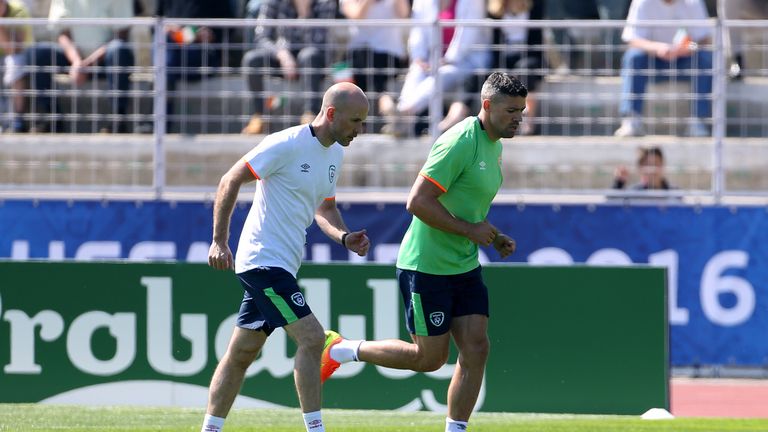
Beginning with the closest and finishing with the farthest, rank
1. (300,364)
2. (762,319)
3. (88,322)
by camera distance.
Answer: (300,364) → (88,322) → (762,319)

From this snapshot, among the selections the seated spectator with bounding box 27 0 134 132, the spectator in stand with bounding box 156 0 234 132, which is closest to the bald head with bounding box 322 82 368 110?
the spectator in stand with bounding box 156 0 234 132

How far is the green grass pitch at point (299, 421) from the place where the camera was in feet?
29.2

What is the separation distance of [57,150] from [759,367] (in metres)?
6.69

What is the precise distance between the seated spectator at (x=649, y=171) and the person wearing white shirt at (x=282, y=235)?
5.51m

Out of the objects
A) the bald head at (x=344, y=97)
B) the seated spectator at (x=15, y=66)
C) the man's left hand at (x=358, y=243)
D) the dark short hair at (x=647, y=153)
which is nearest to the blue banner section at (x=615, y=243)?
the dark short hair at (x=647, y=153)

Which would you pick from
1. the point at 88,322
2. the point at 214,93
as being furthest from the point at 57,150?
the point at 88,322

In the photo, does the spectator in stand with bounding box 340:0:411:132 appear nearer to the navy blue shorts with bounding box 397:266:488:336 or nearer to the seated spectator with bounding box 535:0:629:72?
the seated spectator with bounding box 535:0:629:72

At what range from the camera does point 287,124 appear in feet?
41.5

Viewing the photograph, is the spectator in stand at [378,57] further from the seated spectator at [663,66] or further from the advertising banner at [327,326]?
the advertising banner at [327,326]

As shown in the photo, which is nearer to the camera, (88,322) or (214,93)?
(88,322)

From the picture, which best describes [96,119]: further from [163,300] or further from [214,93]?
[163,300]

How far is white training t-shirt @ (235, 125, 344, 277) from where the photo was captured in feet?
23.8

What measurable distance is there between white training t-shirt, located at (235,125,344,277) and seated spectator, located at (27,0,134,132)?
5.45 metres

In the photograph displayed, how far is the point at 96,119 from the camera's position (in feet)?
41.6
